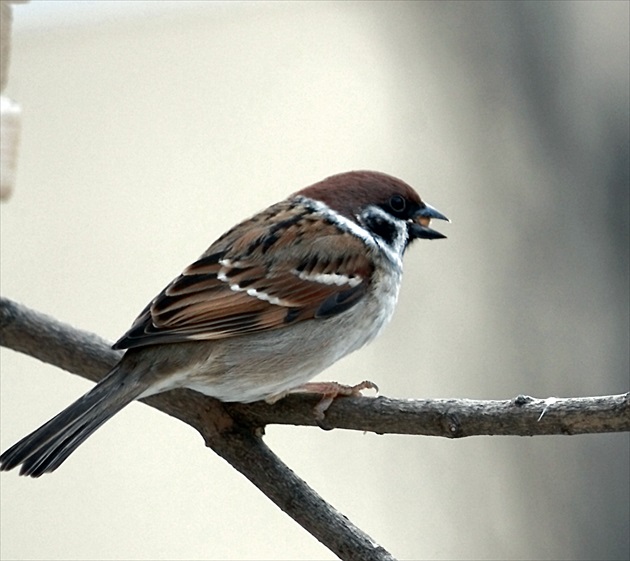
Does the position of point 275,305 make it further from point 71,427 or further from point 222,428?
point 71,427

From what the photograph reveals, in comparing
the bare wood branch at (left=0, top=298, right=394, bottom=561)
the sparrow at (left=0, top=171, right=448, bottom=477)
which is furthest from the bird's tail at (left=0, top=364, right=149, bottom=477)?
the bare wood branch at (left=0, top=298, right=394, bottom=561)

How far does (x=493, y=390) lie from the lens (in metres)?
2.04

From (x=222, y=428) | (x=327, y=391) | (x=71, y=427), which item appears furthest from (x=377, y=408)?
(x=71, y=427)

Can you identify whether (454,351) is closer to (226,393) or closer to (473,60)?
(473,60)

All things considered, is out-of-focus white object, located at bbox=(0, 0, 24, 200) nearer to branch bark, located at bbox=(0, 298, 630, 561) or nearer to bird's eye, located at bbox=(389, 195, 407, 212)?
branch bark, located at bbox=(0, 298, 630, 561)

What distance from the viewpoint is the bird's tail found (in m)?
1.27

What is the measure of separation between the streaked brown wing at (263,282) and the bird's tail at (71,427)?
0.28 ft

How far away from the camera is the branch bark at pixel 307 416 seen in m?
1.18

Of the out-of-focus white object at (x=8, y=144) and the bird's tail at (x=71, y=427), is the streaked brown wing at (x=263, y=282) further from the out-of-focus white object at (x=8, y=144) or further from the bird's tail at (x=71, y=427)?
the out-of-focus white object at (x=8, y=144)

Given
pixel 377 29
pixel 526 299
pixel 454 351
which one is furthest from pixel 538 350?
pixel 377 29

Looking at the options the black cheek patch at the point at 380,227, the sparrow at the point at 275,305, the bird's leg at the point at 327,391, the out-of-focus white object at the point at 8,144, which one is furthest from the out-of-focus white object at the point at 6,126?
the black cheek patch at the point at 380,227

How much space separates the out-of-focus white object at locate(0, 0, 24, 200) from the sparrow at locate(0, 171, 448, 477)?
26 centimetres

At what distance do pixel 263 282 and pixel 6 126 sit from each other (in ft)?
1.39

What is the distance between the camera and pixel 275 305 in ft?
5.16
